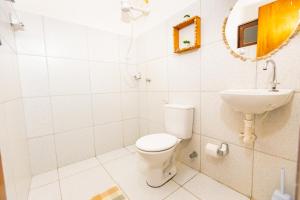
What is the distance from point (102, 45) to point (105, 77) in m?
0.41

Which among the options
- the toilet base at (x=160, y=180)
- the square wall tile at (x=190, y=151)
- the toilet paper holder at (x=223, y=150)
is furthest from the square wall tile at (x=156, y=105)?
the toilet paper holder at (x=223, y=150)

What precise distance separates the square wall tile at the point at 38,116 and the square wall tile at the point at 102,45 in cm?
74

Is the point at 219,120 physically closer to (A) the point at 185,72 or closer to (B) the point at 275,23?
(A) the point at 185,72

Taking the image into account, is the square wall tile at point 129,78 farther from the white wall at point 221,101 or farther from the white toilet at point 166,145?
the white toilet at point 166,145

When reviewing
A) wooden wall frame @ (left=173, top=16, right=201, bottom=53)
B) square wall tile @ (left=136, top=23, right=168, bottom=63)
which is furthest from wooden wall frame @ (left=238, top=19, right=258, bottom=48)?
square wall tile @ (left=136, top=23, right=168, bottom=63)

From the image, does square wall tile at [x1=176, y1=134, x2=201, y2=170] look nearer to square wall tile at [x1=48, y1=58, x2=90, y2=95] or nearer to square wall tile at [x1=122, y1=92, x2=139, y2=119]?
square wall tile at [x1=122, y1=92, x2=139, y2=119]

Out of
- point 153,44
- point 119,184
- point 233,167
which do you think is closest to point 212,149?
point 233,167

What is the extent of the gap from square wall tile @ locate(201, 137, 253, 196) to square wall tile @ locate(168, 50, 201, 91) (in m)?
0.56

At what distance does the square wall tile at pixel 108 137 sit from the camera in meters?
1.85

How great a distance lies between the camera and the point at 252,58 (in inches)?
40.2

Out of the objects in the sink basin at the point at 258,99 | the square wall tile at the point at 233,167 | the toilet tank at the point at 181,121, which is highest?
the sink basin at the point at 258,99

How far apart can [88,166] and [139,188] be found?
0.71m

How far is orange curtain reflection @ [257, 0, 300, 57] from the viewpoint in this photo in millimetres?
866

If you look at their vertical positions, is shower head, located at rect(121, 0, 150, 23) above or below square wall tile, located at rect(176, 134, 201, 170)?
above
